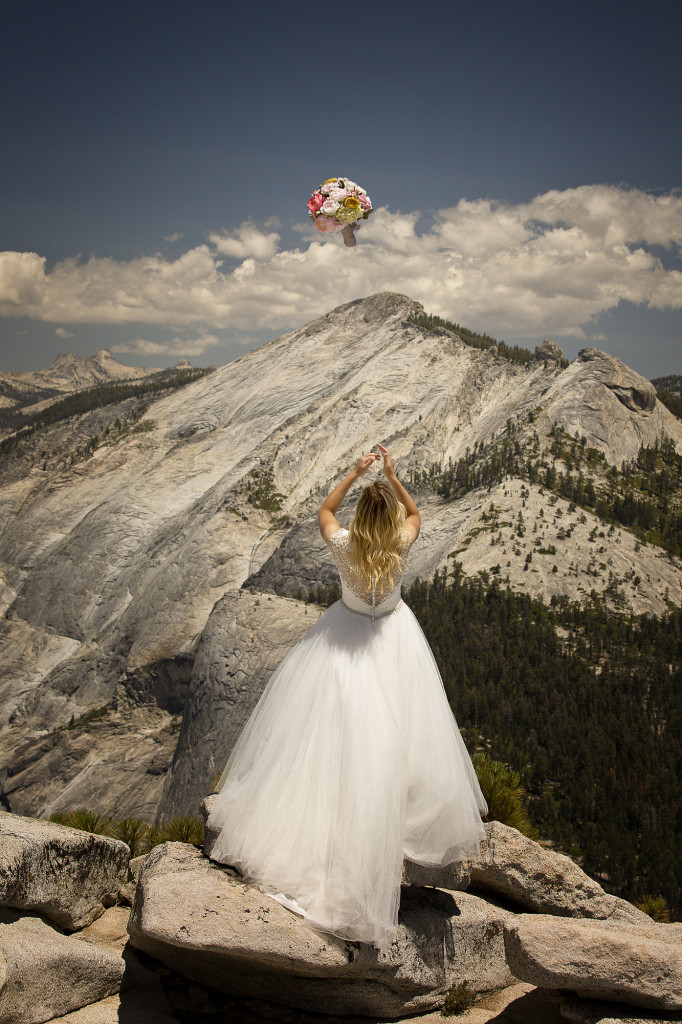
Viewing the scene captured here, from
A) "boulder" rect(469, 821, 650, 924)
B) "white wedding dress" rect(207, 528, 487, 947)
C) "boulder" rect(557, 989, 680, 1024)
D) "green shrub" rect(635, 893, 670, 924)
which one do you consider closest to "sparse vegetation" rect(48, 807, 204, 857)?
"white wedding dress" rect(207, 528, 487, 947)

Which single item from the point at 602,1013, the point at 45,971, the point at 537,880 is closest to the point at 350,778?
the point at 602,1013

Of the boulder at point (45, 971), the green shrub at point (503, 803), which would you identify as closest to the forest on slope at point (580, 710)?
the green shrub at point (503, 803)

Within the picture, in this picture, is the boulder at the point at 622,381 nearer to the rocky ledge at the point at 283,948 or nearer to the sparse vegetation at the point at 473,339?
the sparse vegetation at the point at 473,339

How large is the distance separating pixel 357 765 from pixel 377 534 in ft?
7.48

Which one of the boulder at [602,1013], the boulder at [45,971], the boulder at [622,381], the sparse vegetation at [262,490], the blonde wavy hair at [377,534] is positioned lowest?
the boulder at [45,971]

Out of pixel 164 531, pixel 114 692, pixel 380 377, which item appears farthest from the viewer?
pixel 380 377

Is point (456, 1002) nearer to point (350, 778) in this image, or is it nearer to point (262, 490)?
point (350, 778)

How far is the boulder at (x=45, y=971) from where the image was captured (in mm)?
5102

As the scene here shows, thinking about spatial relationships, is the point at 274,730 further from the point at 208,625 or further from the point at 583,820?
the point at 208,625

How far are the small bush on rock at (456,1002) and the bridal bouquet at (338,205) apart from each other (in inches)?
390

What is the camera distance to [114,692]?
7725cm

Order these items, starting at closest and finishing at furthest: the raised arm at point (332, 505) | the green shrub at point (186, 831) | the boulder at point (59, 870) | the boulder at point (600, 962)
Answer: the boulder at point (600, 962)
the boulder at point (59, 870)
the raised arm at point (332, 505)
the green shrub at point (186, 831)

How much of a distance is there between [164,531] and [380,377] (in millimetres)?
46354

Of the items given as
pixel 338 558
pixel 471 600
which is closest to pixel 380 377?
pixel 471 600
